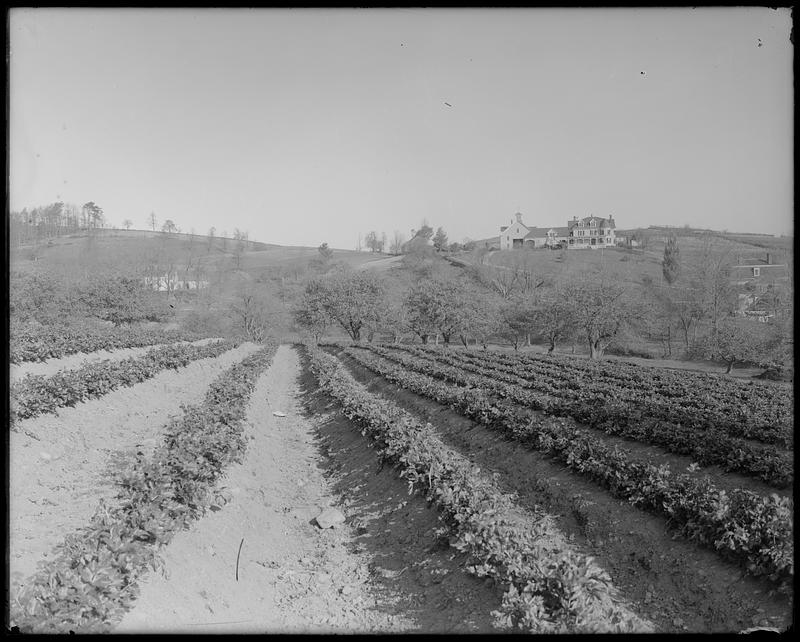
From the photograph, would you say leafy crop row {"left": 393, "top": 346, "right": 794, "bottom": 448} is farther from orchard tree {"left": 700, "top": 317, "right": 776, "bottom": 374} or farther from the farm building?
the farm building

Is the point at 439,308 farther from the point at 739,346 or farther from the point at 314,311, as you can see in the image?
the point at 739,346

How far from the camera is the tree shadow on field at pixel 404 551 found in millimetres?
5199

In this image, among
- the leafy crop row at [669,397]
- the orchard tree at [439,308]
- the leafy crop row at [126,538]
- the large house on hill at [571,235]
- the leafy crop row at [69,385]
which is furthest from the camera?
the large house on hill at [571,235]

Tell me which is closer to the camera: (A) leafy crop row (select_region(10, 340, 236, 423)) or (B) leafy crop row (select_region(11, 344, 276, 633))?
(B) leafy crop row (select_region(11, 344, 276, 633))

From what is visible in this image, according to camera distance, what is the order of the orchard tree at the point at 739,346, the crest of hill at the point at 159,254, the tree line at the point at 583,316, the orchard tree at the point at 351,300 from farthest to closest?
the orchard tree at the point at 351,300 → the crest of hill at the point at 159,254 → the tree line at the point at 583,316 → the orchard tree at the point at 739,346

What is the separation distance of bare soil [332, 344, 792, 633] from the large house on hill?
10686 centimetres

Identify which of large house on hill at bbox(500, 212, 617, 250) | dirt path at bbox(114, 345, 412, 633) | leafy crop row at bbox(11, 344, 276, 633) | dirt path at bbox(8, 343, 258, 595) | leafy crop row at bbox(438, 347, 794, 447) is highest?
large house on hill at bbox(500, 212, 617, 250)

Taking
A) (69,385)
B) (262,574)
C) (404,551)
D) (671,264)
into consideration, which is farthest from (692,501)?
(671,264)

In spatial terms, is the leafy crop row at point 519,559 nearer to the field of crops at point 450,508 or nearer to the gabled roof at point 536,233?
the field of crops at point 450,508

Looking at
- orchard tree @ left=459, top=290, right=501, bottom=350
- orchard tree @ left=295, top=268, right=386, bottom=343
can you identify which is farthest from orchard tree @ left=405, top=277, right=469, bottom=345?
orchard tree @ left=295, top=268, right=386, bottom=343

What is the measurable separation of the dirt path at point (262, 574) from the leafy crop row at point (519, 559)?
1199 mm

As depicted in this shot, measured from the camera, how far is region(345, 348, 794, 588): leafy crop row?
5.24 meters

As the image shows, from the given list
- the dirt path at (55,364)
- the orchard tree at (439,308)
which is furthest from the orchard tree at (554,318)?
the dirt path at (55,364)

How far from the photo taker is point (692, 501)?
627 cm
